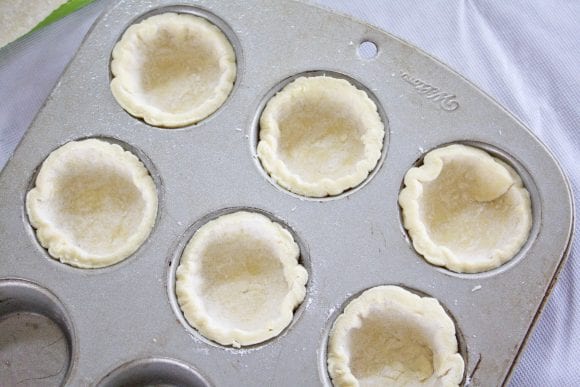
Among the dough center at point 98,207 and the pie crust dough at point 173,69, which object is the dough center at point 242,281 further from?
the pie crust dough at point 173,69

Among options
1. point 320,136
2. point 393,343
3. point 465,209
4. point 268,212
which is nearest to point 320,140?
point 320,136

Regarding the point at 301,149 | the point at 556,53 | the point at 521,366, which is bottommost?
the point at 521,366

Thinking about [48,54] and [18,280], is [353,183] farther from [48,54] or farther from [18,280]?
[48,54]

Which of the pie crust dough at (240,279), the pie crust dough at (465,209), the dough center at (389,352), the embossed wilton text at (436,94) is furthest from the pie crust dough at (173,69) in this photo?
the dough center at (389,352)

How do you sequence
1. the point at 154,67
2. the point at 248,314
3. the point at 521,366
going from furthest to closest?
the point at 154,67 < the point at 521,366 < the point at 248,314

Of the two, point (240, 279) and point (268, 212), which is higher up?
point (268, 212)

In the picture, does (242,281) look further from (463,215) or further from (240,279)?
(463,215)

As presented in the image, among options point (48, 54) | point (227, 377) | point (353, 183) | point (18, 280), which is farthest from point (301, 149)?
point (48, 54)
